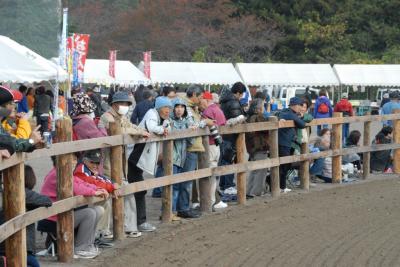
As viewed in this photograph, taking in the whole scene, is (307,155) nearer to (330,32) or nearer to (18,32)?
(18,32)

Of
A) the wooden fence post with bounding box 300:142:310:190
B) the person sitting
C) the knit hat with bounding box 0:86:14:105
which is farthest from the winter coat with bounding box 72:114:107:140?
the person sitting

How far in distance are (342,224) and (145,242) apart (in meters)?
2.47

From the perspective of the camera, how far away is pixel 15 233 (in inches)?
262

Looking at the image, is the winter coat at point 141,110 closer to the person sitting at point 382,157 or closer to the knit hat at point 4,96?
the person sitting at point 382,157

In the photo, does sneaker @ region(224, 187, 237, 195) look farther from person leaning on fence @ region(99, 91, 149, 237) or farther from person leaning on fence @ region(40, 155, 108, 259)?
person leaning on fence @ region(40, 155, 108, 259)

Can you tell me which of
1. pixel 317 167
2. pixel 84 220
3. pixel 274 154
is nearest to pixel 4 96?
pixel 84 220

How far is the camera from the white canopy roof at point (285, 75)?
4697 centimetres

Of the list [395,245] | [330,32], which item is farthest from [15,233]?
[330,32]

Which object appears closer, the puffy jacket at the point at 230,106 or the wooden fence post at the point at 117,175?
the wooden fence post at the point at 117,175

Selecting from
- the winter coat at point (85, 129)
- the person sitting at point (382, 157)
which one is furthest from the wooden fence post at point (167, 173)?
the person sitting at point (382, 157)

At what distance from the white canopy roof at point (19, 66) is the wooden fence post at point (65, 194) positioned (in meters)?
12.8

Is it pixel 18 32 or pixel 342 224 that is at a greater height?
pixel 18 32

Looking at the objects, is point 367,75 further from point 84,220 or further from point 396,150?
point 84,220

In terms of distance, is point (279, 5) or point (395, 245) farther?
point (279, 5)
